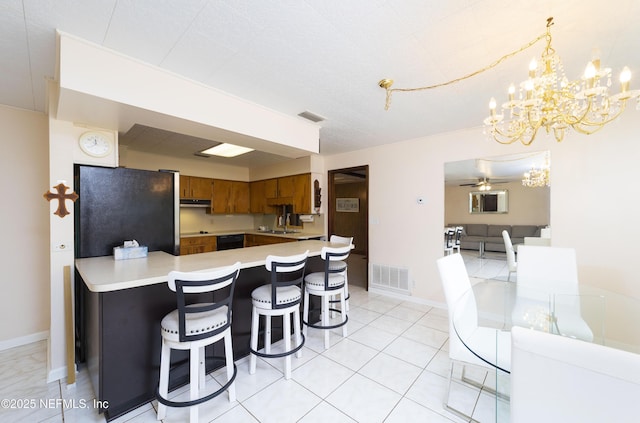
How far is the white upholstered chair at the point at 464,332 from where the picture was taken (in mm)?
1514

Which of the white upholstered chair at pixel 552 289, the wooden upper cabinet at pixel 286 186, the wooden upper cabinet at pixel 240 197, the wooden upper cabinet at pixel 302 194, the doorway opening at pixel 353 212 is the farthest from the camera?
the doorway opening at pixel 353 212

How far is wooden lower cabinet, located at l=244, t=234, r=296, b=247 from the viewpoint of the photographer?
4905 millimetres

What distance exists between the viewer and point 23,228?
263cm

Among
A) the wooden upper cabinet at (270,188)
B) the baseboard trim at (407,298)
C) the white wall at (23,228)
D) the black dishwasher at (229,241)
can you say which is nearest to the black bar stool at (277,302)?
the baseboard trim at (407,298)

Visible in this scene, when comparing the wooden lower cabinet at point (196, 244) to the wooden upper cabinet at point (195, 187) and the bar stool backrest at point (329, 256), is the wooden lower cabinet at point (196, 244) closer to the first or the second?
the wooden upper cabinet at point (195, 187)

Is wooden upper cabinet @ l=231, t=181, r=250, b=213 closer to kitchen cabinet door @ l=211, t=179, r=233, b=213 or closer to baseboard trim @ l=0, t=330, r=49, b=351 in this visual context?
kitchen cabinet door @ l=211, t=179, r=233, b=213

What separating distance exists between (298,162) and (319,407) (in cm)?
408

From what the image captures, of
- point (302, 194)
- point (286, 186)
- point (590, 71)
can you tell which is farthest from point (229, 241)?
point (590, 71)

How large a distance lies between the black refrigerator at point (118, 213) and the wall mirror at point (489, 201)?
3828 mm

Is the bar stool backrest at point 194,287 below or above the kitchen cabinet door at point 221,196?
A: below

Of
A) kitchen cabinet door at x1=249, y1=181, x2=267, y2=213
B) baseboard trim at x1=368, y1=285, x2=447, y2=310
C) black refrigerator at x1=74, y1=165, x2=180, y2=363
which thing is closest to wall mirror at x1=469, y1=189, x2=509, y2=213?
baseboard trim at x1=368, y1=285, x2=447, y2=310

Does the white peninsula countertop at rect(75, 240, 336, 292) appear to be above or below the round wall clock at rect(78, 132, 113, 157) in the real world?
below

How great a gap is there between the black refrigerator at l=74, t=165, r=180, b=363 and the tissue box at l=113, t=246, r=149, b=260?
0.24 meters

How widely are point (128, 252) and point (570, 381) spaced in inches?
115
